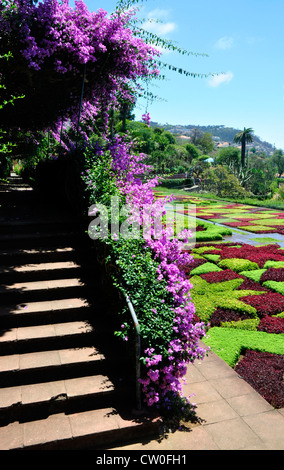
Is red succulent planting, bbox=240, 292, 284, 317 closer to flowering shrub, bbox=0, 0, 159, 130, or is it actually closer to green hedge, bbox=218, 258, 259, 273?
green hedge, bbox=218, 258, 259, 273

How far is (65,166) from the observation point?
7.31 metres

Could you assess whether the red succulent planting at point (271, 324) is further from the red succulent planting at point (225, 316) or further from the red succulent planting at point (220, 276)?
the red succulent planting at point (220, 276)

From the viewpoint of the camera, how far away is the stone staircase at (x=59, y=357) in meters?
3.23

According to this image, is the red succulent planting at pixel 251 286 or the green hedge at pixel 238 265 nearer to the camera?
the red succulent planting at pixel 251 286

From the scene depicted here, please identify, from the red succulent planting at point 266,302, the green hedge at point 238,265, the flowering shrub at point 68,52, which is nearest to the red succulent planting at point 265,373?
the red succulent planting at point 266,302

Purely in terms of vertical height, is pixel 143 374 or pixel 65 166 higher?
pixel 65 166

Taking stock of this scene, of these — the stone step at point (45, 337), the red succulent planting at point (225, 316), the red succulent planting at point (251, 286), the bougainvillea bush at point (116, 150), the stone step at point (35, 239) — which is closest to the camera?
the bougainvillea bush at point (116, 150)

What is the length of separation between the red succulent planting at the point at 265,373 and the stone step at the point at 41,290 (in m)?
2.43

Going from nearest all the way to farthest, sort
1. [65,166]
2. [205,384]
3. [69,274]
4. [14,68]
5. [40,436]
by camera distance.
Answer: [40,436] < [205,384] < [69,274] < [14,68] < [65,166]

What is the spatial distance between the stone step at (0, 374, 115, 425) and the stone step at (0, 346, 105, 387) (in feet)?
0.28

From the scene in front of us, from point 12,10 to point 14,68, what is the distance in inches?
39.7
